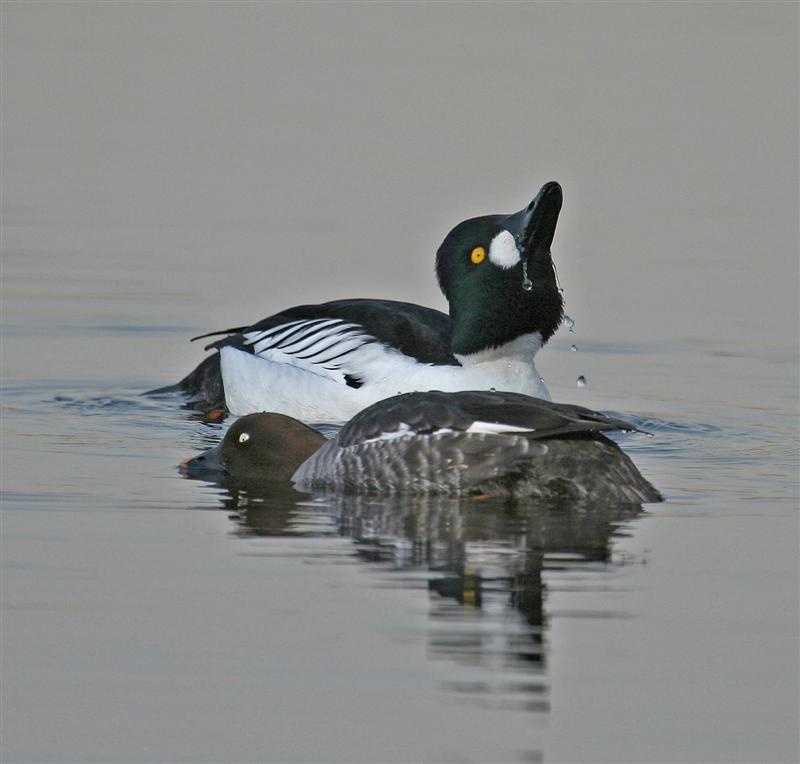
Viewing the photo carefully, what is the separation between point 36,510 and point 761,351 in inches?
310

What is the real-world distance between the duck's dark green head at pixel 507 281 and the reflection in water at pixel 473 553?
2407 millimetres

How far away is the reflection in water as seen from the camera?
739 centimetres

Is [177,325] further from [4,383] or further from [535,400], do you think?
[535,400]

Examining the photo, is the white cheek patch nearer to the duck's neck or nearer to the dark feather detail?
the duck's neck

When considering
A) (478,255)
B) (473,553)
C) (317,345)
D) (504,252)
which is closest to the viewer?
(473,553)

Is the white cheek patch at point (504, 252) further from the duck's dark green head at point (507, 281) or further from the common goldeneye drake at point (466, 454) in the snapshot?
the common goldeneye drake at point (466, 454)

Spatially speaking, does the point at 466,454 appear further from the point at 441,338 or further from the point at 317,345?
the point at 317,345

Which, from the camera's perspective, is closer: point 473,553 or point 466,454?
point 473,553

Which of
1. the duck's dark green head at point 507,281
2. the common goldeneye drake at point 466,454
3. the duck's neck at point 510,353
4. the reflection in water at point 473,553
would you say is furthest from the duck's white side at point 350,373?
the reflection in water at point 473,553

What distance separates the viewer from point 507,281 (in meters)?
13.0

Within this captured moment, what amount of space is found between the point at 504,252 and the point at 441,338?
891mm

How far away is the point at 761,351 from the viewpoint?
1623 cm

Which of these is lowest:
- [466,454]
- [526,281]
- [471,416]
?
[466,454]

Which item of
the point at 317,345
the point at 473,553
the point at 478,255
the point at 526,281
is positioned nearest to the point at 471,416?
the point at 473,553
